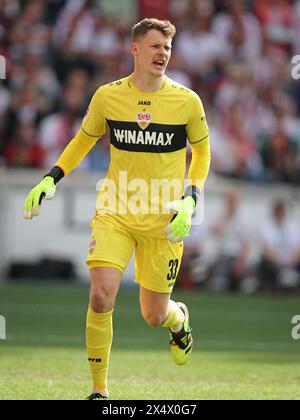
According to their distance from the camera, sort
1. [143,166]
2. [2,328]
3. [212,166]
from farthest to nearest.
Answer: [212,166] < [2,328] < [143,166]

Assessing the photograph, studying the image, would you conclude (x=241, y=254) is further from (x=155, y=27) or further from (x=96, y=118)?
(x=155, y=27)

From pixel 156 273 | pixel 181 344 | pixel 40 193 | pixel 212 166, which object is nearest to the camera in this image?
pixel 40 193

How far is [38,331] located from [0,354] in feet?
6.81

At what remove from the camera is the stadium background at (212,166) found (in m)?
13.2

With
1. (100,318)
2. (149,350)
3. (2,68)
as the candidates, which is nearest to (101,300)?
(100,318)

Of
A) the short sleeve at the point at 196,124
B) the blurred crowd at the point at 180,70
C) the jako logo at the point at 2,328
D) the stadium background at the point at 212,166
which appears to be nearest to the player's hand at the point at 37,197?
the short sleeve at the point at 196,124

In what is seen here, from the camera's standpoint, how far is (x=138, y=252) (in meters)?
8.23

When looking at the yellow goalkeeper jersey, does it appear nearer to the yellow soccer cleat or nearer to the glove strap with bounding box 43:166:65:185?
the glove strap with bounding box 43:166:65:185

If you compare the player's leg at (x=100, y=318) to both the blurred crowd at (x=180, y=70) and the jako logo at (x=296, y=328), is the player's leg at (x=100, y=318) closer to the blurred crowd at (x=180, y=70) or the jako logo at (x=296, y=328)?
the jako logo at (x=296, y=328)

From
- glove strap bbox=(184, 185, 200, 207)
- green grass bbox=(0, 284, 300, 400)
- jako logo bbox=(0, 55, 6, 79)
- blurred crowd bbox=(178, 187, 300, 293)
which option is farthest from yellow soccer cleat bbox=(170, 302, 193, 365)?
jako logo bbox=(0, 55, 6, 79)

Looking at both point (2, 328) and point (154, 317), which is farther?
point (2, 328)

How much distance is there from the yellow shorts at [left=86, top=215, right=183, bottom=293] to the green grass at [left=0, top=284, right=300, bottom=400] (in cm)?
85

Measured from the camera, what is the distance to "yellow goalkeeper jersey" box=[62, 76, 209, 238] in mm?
8039

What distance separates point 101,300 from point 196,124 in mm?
1480
